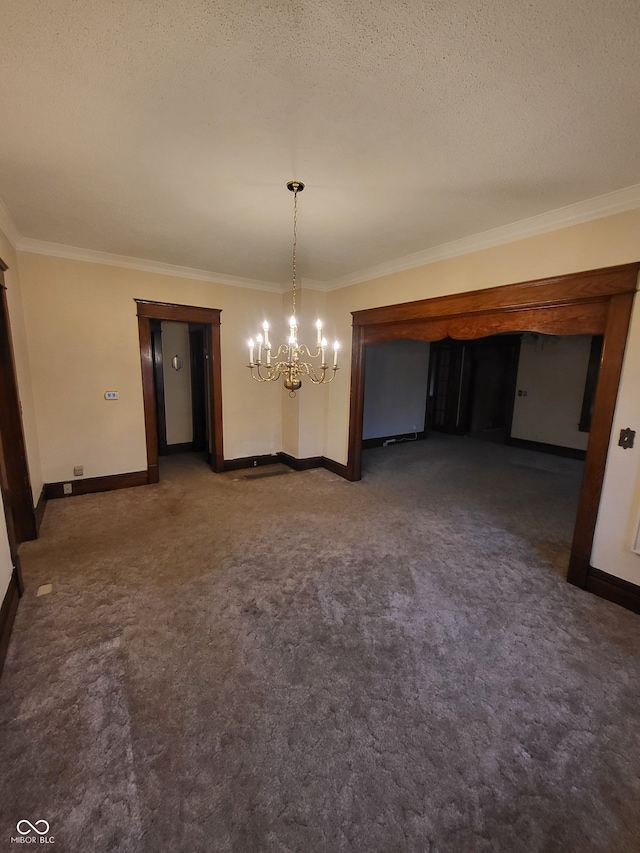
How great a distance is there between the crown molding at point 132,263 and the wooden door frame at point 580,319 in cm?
260

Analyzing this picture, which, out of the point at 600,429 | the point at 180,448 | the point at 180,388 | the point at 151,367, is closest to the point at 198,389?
the point at 180,388

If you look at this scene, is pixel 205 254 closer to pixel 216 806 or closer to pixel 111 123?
pixel 111 123

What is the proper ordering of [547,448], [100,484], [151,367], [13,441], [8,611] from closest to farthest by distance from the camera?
[8,611] → [13,441] → [100,484] → [151,367] → [547,448]

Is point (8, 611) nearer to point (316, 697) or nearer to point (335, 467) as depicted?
point (316, 697)

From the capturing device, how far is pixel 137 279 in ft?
13.8

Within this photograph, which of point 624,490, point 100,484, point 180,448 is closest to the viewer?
point 624,490

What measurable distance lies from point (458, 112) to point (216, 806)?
10.0 feet

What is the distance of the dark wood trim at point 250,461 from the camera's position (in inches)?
205

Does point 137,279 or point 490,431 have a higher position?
point 137,279

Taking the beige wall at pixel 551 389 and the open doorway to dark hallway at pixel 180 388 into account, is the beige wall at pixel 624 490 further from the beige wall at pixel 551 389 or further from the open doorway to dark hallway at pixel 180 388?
the open doorway to dark hallway at pixel 180 388

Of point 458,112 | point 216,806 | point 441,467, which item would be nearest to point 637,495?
point 458,112

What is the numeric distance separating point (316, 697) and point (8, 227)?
434cm

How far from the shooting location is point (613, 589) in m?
2.49

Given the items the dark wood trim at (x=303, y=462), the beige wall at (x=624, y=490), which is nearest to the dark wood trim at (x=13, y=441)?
the dark wood trim at (x=303, y=462)
